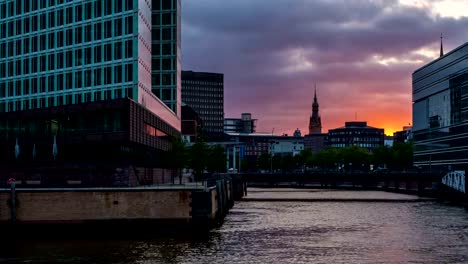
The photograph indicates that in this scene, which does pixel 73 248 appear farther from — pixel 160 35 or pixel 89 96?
pixel 160 35

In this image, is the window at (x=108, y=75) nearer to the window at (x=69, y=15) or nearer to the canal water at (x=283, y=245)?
the window at (x=69, y=15)

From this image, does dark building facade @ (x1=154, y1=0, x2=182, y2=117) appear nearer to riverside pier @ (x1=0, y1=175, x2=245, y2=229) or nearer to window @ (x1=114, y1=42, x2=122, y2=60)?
window @ (x1=114, y1=42, x2=122, y2=60)

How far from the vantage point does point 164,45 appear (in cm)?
16388

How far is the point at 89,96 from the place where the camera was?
128875 mm

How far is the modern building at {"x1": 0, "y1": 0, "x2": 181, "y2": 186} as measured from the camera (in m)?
108

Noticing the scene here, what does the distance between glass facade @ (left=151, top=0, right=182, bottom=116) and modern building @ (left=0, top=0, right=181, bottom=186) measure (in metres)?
9.16

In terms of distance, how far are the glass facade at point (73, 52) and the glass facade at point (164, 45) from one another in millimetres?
18594

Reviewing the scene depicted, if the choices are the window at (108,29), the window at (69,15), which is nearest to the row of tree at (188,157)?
the window at (108,29)

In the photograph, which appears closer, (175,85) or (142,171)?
(142,171)

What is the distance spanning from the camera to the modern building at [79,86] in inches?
4242

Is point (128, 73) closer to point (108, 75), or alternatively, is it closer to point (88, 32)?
point (108, 75)

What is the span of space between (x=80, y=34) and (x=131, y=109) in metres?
30.5

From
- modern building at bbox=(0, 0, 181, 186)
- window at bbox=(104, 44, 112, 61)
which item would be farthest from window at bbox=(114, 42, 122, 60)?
window at bbox=(104, 44, 112, 61)

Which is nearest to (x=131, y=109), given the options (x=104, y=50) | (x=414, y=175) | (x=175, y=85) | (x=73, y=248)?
(x=104, y=50)
